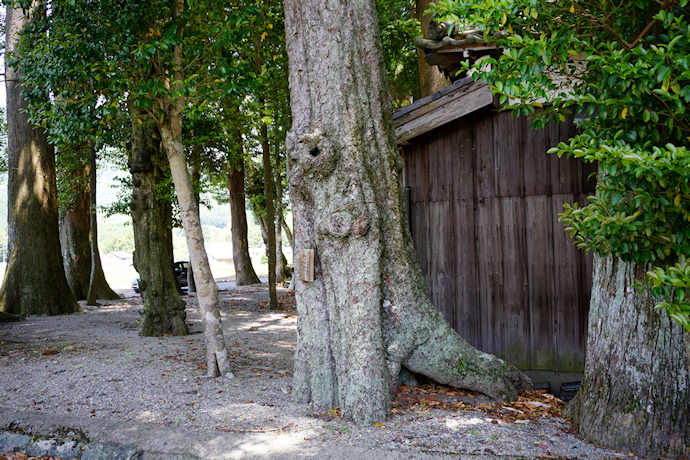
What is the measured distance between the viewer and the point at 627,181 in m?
2.68

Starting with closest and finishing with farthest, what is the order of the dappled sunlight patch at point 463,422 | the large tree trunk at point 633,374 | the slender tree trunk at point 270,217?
the large tree trunk at point 633,374
the dappled sunlight patch at point 463,422
the slender tree trunk at point 270,217

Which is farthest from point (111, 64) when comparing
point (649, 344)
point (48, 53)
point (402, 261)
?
point (649, 344)

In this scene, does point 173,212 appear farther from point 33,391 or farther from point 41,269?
point 33,391

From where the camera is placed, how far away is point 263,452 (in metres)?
3.45

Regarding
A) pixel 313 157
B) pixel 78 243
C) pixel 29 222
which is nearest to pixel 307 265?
pixel 313 157

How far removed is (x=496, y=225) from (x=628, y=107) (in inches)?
113

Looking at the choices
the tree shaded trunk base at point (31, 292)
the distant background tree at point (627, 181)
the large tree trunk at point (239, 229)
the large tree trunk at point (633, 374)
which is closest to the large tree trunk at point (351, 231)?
the large tree trunk at point (633, 374)

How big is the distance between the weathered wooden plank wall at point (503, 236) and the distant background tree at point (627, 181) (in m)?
1.51

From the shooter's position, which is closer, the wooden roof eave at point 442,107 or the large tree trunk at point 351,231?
the large tree trunk at point 351,231

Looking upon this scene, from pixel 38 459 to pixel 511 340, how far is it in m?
4.62

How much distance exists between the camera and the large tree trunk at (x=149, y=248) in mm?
8594

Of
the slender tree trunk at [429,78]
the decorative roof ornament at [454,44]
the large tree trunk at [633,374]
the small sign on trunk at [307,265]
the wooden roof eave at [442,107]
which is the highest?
the slender tree trunk at [429,78]

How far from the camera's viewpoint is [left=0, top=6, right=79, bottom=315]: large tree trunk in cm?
1113

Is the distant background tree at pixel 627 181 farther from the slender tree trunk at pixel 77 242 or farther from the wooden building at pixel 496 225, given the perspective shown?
the slender tree trunk at pixel 77 242
